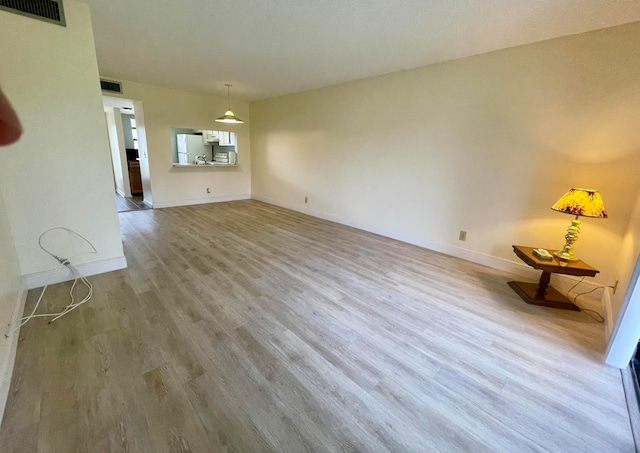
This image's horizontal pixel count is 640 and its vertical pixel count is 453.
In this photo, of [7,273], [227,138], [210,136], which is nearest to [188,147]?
[210,136]

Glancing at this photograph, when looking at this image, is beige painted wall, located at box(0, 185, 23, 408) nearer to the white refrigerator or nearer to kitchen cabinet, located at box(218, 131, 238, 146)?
kitchen cabinet, located at box(218, 131, 238, 146)

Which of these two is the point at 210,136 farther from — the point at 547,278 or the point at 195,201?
the point at 547,278

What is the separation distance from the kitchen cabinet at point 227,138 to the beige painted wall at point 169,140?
15 cm

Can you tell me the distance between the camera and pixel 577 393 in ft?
5.02

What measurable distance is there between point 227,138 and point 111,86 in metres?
2.59

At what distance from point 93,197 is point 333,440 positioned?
2.90m

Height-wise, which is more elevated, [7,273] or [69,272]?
[7,273]

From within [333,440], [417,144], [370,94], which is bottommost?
[333,440]

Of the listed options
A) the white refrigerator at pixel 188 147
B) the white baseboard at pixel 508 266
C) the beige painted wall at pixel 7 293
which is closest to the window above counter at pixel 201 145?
the white refrigerator at pixel 188 147

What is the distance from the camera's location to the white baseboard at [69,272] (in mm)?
2371

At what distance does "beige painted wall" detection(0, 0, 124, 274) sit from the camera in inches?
81.8

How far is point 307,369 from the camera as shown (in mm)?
1609

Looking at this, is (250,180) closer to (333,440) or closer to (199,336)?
(199,336)

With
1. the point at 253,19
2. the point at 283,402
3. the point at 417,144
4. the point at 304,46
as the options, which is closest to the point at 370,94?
the point at 417,144
